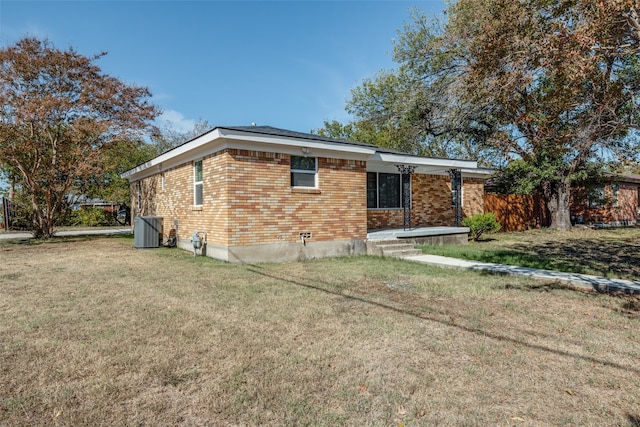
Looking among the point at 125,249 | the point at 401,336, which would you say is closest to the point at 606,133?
the point at 401,336

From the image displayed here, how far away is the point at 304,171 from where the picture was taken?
9992 mm

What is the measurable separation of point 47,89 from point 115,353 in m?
15.6

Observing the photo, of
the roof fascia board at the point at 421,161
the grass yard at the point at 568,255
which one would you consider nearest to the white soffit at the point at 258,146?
the roof fascia board at the point at 421,161

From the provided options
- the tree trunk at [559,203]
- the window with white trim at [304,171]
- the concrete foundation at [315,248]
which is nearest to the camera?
the concrete foundation at [315,248]

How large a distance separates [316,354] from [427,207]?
12453mm

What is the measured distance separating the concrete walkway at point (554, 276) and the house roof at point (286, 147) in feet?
12.0

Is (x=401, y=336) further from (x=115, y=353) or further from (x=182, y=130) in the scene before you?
(x=182, y=130)

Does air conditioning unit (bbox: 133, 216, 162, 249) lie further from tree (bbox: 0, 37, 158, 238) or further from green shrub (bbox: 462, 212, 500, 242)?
green shrub (bbox: 462, 212, 500, 242)

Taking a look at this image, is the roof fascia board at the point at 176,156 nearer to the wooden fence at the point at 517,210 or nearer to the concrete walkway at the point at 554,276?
the concrete walkway at the point at 554,276

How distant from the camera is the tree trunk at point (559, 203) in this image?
19000mm

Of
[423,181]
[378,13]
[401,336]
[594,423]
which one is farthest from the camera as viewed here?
[423,181]

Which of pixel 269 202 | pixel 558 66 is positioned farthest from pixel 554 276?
pixel 269 202

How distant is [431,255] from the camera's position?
34.0 feet

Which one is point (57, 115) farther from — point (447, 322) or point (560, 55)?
point (560, 55)
